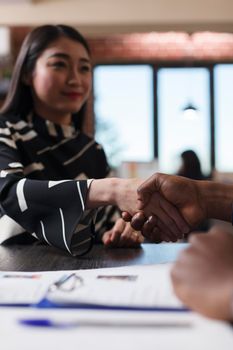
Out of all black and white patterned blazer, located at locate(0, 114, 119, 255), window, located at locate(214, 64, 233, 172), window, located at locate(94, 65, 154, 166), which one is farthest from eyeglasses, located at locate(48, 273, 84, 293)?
window, located at locate(214, 64, 233, 172)

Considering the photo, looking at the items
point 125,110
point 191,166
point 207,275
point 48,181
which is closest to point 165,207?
point 48,181

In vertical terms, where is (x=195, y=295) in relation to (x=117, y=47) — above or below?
below

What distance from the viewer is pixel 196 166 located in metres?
3.08

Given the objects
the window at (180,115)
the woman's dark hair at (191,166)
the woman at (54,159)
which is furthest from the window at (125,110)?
the woman at (54,159)

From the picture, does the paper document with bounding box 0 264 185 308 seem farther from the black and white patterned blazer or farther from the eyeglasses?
the black and white patterned blazer

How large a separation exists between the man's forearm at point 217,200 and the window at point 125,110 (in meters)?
6.01

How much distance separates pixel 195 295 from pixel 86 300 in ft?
0.42

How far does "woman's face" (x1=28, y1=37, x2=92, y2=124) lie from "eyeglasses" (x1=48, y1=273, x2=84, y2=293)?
0.93m

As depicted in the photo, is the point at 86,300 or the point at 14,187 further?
the point at 14,187

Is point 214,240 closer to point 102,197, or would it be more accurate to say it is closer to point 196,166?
point 102,197

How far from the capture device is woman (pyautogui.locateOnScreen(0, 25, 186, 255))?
1060 millimetres

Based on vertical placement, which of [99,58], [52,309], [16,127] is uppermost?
[99,58]
